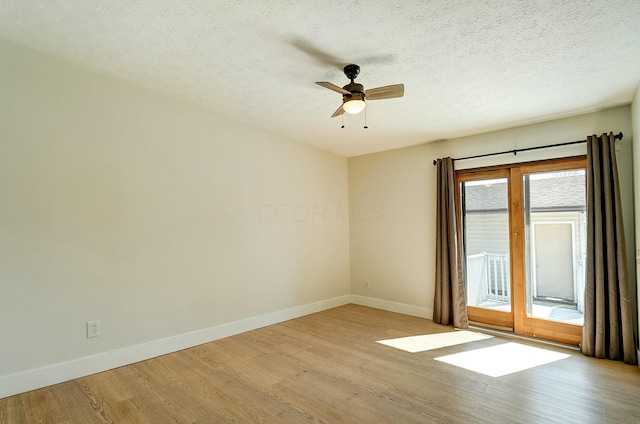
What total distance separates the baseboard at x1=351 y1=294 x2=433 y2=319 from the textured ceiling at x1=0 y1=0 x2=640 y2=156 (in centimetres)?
277

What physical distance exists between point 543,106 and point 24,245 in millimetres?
4833

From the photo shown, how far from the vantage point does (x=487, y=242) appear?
13.6 ft

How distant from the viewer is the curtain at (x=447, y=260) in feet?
13.5

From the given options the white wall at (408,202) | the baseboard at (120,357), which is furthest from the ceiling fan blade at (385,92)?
the baseboard at (120,357)

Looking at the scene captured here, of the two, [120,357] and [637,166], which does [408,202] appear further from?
[120,357]

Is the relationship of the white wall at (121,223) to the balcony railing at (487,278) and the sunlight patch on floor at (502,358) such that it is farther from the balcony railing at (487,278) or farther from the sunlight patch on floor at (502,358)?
the balcony railing at (487,278)

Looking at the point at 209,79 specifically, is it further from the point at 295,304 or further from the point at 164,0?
the point at 295,304

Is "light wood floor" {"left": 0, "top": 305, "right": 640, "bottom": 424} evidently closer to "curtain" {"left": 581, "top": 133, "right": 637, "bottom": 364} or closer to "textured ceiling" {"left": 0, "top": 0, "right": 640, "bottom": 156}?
"curtain" {"left": 581, "top": 133, "right": 637, "bottom": 364}

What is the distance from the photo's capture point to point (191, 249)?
11.2 ft

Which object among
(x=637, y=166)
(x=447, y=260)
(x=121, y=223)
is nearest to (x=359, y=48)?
(x=121, y=223)

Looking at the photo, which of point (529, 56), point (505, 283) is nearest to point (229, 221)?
point (529, 56)

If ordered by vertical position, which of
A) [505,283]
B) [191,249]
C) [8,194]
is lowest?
[505,283]

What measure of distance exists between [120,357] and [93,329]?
0.36 meters

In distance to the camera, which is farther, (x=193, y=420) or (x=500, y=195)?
(x=500, y=195)
